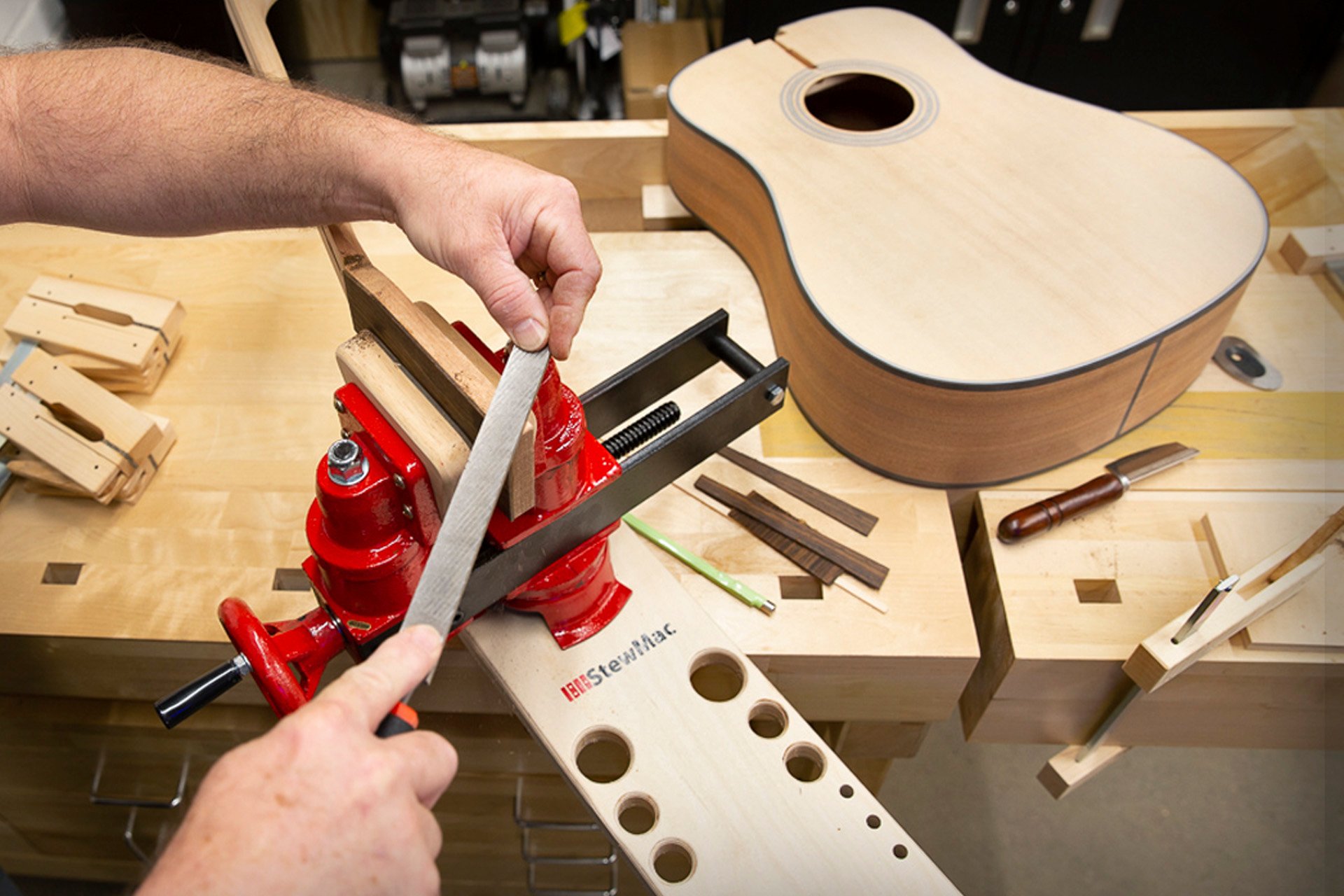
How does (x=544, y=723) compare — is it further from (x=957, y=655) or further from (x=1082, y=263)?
(x=1082, y=263)

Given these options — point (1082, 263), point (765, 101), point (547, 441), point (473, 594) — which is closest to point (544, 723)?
point (473, 594)

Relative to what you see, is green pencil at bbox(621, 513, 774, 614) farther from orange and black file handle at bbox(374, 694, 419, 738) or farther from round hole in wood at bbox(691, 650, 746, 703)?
orange and black file handle at bbox(374, 694, 419, 738)

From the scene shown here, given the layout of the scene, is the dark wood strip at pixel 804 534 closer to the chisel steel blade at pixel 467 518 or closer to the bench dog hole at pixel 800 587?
the bench dog hole at pixel 800 587

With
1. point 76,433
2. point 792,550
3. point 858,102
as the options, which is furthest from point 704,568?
point 858,102

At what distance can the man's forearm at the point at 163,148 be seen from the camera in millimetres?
1021

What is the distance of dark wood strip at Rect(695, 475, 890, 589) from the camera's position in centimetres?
110

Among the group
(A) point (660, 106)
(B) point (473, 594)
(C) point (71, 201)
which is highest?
(C) point (71, 201)

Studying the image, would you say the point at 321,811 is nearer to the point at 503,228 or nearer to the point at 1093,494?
the point at 503,228

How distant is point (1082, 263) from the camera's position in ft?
4.03

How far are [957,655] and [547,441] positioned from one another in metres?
0.52

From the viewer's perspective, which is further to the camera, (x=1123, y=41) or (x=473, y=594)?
(x=1123, y=41)

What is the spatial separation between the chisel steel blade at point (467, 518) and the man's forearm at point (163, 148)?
0.36 m

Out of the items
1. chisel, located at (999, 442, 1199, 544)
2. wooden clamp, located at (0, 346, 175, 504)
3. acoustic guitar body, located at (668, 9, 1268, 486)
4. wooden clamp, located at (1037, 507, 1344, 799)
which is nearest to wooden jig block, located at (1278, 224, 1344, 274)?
acoustic guitar body, located at (668, 9, 1268, 486)

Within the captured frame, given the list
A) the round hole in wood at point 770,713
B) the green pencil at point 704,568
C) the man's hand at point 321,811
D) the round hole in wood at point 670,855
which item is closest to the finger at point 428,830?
the man's hand at point 321,811
